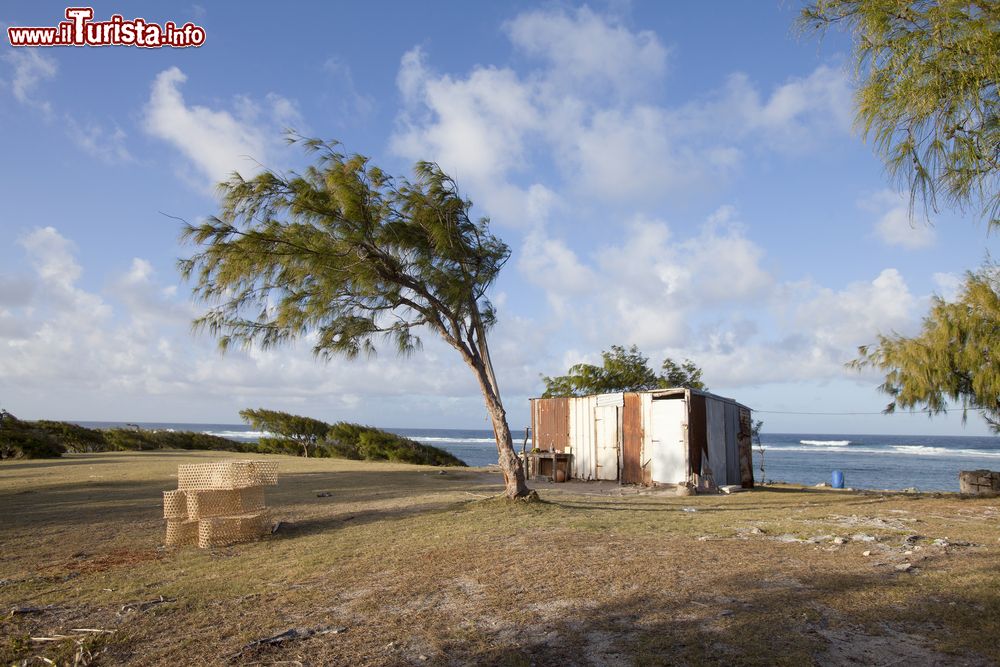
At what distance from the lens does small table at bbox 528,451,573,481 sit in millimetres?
17891

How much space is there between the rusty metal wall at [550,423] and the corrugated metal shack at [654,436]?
1.1 inches

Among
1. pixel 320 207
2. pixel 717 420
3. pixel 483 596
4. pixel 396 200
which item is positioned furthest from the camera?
pixel 717 420

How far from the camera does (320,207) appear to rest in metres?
10.2

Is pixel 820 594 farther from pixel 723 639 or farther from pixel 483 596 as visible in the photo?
pixel 483 596

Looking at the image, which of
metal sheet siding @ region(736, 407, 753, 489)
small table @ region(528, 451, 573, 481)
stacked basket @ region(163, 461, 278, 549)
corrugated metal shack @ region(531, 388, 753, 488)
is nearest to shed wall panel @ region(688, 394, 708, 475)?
corrugated metal shack @ region(531, 388, 753, 488)

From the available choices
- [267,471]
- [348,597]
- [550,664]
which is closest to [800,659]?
[550,664]

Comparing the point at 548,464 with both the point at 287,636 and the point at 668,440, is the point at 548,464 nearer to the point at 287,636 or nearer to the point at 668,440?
the point at 668,440

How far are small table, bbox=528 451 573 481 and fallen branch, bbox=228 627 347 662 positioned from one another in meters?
13.5

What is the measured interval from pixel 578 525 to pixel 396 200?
6.05 meters

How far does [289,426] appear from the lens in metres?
31.1

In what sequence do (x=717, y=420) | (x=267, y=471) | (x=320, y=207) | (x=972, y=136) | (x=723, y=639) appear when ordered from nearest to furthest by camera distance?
(x=723, y=639) → (x=972, y=136) → (x=267, y=471) → (x=320, y=207) → (x=717, y=420)

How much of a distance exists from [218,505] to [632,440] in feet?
35.4

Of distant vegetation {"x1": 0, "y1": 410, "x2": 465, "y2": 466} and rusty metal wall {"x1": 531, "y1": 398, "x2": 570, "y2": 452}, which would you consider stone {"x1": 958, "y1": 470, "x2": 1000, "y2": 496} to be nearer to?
rusty metal wall {"x1": 531, "y1": 398, "x2": 570, "y2": 452}

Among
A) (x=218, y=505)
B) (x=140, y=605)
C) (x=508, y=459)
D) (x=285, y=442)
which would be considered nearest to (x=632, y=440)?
(x=508, y=459)
